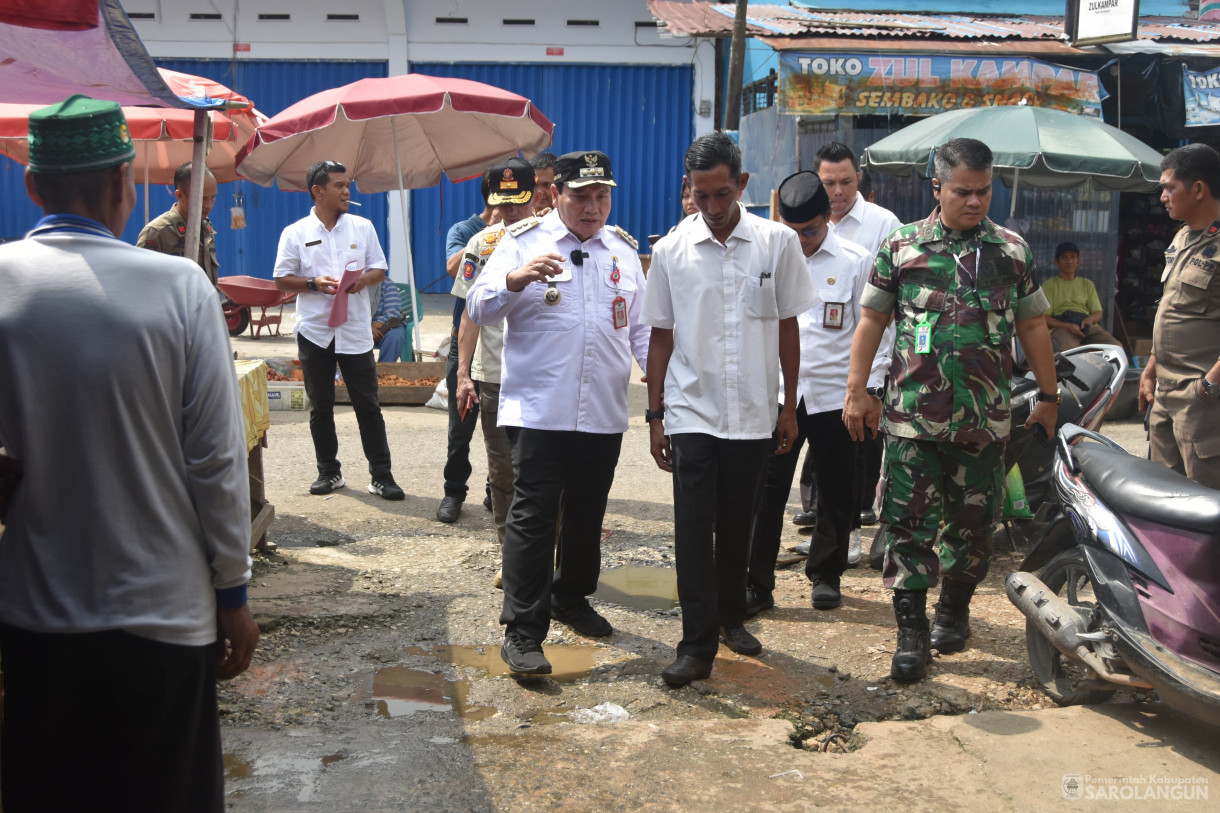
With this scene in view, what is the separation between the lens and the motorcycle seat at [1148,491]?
3283 millimetres

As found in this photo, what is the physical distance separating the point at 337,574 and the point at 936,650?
2766 millimetres

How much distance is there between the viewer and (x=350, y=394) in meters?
6.78

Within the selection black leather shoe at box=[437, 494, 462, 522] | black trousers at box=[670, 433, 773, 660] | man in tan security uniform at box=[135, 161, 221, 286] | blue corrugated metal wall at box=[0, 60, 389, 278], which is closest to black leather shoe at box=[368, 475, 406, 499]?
black leather shoe at box=[437, 494, 462, 522]

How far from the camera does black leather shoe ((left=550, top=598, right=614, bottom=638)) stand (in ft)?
14.9

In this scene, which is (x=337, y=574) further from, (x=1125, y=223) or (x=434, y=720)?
(x=1125, y=223)

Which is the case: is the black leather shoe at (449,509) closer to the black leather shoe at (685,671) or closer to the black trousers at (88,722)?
the black leather shoe at (685,671)

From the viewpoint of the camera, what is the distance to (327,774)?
129 inches

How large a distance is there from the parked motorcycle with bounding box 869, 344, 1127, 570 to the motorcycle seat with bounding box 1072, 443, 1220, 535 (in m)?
1.56

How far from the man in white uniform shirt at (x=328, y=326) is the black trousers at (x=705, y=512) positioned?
10.3 feet

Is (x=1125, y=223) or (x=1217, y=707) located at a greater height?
(x=1125, y=223)

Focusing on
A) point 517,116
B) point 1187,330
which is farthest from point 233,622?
point 517,116

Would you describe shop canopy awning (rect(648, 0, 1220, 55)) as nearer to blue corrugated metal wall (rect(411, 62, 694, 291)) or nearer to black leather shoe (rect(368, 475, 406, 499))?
blue corrugated metal wall (rect(411, 62, 694, 291))

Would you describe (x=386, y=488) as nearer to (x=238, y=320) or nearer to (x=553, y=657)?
(x=553, y=657)

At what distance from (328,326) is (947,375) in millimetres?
3994
